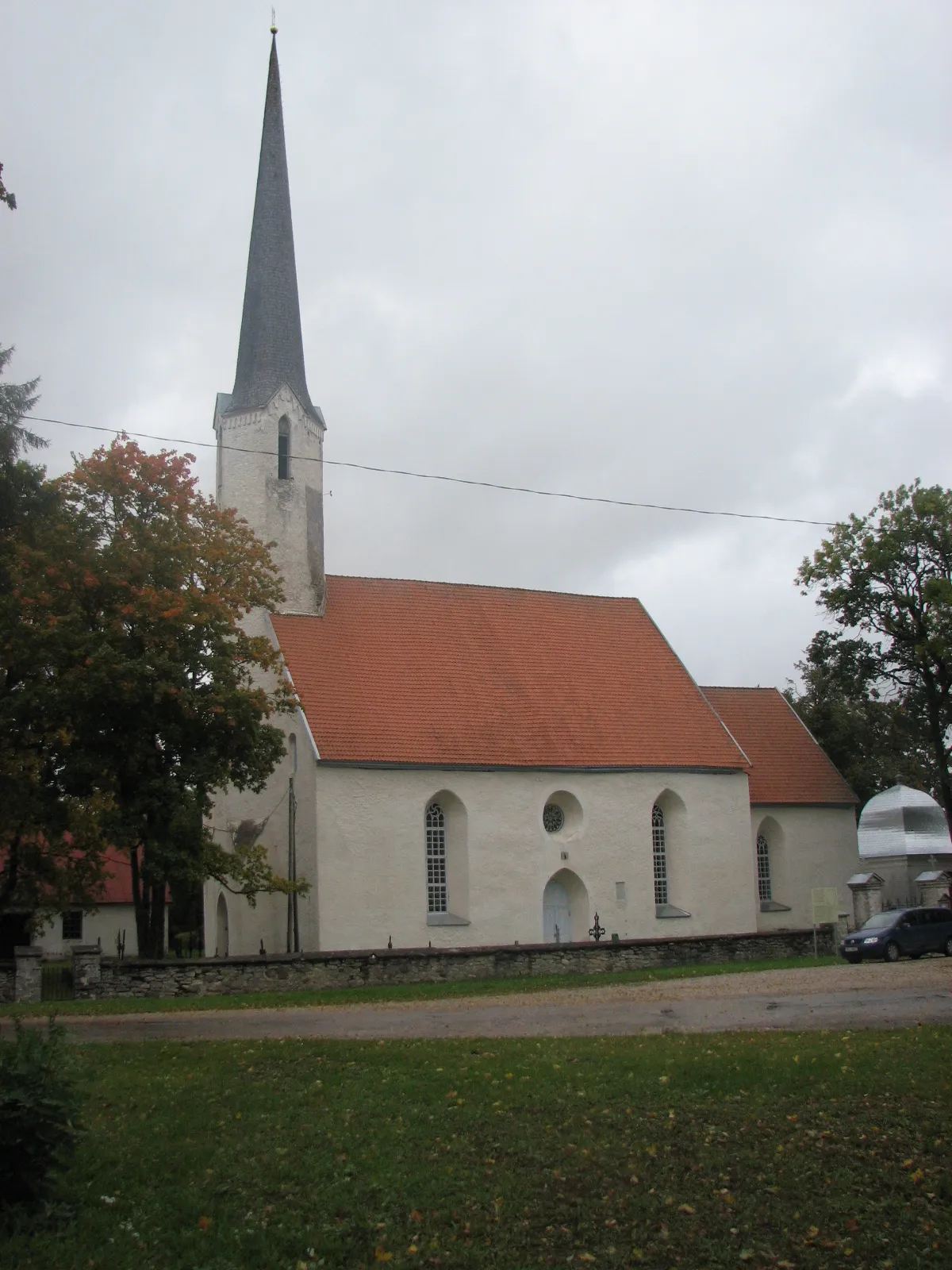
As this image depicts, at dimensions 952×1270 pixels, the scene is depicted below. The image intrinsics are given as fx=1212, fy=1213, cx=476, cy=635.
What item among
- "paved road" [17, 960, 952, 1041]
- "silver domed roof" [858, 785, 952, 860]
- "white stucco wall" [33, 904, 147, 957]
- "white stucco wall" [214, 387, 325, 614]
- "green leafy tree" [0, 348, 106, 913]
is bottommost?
"white stucco wall" [33, 904, 147, 957]

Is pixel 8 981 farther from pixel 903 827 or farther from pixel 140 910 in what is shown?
pixel 903 827

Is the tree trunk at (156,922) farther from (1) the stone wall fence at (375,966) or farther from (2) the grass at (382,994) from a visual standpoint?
(2) the grass at (382,994)

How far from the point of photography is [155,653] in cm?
2355

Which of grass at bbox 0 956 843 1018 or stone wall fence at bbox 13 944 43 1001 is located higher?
stone wall fence at bbox 13 944 43 1001

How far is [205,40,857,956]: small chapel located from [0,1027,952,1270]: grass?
17.4 metres

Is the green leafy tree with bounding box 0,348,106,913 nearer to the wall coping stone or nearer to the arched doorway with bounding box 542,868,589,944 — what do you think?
the wall coping stone

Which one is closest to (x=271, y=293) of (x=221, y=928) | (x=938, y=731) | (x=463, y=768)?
(x=463, y=768)

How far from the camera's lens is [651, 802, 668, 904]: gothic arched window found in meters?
34.1

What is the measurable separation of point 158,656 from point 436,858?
34.8 feet

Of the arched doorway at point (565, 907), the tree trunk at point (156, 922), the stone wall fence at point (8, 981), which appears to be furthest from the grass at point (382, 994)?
the arched doorway at point (565, 907)

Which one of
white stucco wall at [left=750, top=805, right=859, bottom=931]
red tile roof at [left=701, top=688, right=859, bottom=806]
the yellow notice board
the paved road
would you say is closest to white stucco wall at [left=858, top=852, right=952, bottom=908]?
white stucco wall at [left=750, top=805, right=859, bottom=931]

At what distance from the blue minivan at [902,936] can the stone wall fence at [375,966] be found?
87.0 inches

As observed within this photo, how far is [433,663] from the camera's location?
33688 millimetres

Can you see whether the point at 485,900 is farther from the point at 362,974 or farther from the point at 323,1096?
the point at 323,1096
